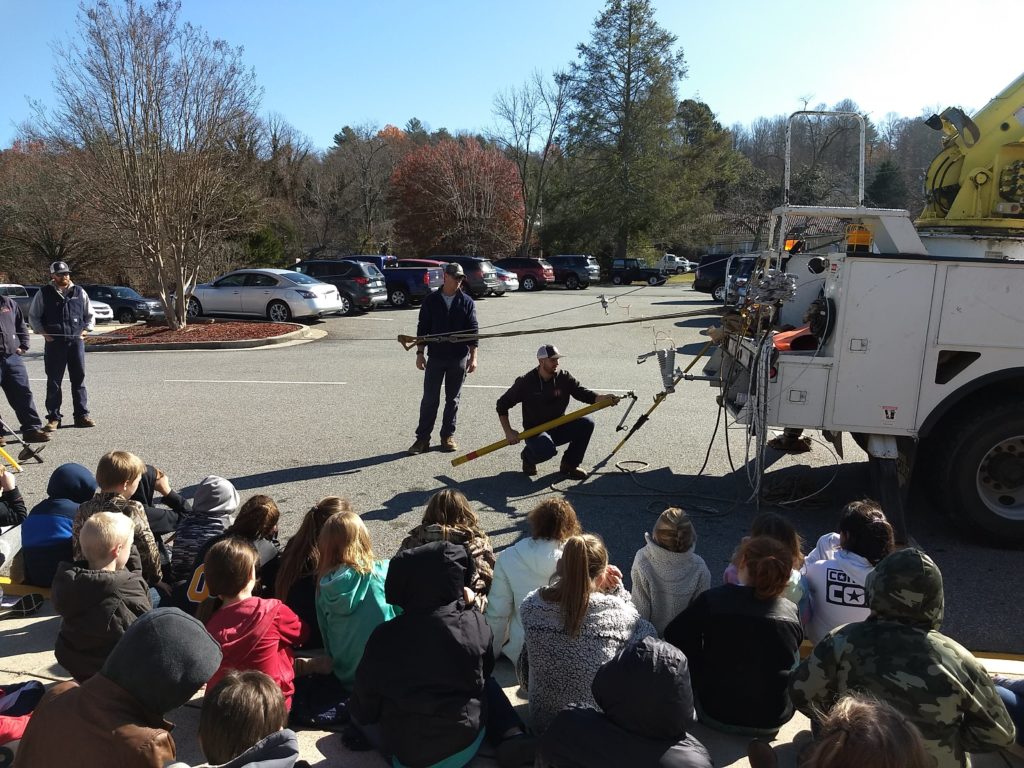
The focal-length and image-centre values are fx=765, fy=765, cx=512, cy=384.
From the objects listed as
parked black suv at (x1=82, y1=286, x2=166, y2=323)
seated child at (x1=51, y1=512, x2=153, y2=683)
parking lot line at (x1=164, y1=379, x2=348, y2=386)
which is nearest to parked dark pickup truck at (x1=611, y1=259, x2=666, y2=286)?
parked black suv at (x1=82, y1=286, x2=166, y2=323)

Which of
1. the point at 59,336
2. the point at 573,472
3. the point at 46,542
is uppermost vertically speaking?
the point at 59,336

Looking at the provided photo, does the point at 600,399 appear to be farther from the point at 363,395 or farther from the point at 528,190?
A: the point at 528,190

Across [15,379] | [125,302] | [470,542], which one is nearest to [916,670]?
[470,542]

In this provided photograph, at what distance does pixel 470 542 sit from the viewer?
12.6 ft

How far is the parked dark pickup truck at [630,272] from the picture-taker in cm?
4078

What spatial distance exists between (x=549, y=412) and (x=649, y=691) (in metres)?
4.95

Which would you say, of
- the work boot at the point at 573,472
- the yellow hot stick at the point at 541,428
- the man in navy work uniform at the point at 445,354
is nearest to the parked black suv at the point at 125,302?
the man in navy work uniform at the point at 445,354

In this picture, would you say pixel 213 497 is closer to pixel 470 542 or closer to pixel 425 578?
pixel 470 542

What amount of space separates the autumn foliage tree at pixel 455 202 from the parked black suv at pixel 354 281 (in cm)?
2271

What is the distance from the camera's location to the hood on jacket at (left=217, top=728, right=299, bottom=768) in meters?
2.37

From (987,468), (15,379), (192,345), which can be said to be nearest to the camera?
(987,468)

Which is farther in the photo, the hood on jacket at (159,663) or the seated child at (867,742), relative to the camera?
the hood on jacket at (159,663)

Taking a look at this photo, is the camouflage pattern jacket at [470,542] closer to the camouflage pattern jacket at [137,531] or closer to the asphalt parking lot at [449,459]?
the camouflage pattern jacket at [137,531]

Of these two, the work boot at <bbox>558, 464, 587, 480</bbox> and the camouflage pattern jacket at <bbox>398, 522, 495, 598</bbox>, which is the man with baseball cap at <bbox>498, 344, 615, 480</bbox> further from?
the camouflage pattern jacket at <bbox>398, 522, 495, 598</bbox>
